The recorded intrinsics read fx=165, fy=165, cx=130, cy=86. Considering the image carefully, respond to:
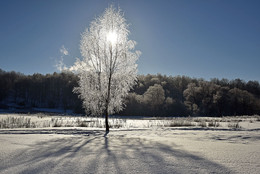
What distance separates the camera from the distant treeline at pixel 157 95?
1870 inches

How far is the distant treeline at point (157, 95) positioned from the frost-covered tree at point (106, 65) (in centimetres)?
3406

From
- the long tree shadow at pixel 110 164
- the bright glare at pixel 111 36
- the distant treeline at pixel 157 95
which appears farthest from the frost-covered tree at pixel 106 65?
the distant treeline at pixel 157 95

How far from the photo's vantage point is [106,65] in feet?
36.0

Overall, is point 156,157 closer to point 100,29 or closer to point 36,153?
point 36,153

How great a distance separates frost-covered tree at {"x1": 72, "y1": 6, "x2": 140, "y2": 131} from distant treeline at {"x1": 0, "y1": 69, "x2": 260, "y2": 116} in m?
34.1

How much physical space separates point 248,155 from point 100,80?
914 centimetres

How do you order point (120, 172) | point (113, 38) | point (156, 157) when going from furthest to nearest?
1. point (113, 38)
2. point (156, 157)
3. point (120, 172)

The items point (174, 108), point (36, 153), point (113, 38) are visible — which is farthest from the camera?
point (174, 108)

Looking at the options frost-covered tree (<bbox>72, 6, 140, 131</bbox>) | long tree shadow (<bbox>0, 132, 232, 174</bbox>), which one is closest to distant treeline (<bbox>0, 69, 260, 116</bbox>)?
frost-covered tree (<bbox>72, 6, 140, 131</bbox>)

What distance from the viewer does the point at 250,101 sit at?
4747cm

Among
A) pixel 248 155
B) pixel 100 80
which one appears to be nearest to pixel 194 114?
pixel 100 80

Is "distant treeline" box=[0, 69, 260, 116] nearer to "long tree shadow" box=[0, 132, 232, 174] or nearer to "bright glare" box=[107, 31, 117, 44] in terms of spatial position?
"bright glare" box=[107, 31, 117, 44]

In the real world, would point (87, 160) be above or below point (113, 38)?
below

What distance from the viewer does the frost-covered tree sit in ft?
35.5
